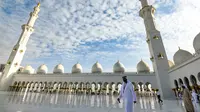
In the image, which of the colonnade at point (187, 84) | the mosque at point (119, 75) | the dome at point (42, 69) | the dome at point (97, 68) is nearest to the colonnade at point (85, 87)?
the mosque at point (119, 75)

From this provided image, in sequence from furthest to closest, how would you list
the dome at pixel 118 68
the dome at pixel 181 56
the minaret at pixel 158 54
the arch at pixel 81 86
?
1. the dome at pixel 118 68
2. the arch at pixel 81 86
3. the minaret at pixel 158 54
4. the dome at pixel 181 56

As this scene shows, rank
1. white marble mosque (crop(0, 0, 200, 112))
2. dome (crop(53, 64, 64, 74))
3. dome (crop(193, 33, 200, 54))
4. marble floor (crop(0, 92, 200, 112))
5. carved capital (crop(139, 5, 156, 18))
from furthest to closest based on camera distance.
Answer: dome (crop(53, 64, 64, 74)), carved capital (crop(139, 5, 156, 18)), dome (crop(193, 33, 200, 54)), white marble mosque (crop(0, 0, 200, 112)), marble floor (crop(0, 92, 200, 112))

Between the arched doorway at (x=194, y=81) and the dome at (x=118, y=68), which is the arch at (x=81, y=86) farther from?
the arched doorway at (x=194, y=81)

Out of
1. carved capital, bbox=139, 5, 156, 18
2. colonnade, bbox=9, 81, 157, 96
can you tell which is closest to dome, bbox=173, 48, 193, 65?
colonnade, bbox=9, 81, 157, 96

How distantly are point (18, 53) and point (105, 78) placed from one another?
2161cm

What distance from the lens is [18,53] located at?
86.7ft

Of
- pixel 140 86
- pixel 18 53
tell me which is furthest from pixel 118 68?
pixel 18 53

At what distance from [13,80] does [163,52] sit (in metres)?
31.1

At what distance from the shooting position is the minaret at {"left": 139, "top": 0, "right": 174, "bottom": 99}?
14455mm

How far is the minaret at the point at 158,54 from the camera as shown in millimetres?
14455

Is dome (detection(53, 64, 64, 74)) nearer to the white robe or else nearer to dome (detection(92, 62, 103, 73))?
dome (detection(92, 62, 103, 73))

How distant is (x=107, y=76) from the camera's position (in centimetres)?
2061

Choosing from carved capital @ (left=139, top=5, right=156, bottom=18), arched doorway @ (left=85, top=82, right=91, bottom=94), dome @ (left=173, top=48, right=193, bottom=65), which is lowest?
arched doorway @ (left=85, top=82, right=91, bottom=94)

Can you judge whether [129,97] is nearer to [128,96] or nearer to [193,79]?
[128,96]
